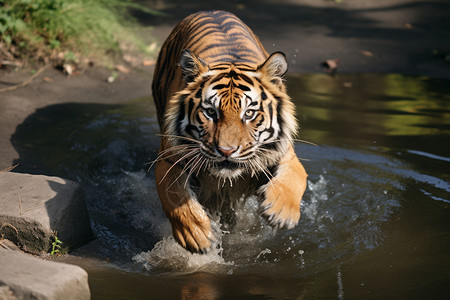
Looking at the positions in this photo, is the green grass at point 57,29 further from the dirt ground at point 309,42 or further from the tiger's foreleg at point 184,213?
the tiger's foreleg at point 184,213

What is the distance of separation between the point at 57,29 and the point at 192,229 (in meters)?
4.03

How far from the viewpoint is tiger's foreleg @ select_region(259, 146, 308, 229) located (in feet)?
9.78

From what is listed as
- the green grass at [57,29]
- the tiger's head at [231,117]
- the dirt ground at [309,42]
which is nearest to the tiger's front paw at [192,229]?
the tiger's head at [231,117]

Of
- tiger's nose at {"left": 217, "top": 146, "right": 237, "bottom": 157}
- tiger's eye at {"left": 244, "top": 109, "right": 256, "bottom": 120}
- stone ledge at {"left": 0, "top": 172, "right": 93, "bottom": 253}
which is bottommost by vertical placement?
stone ledge at {"left": 0, "top": 172, "right": 93, "bottom": 253}

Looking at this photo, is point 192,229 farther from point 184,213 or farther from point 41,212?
point 41,212

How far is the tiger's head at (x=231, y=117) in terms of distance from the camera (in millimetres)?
2760

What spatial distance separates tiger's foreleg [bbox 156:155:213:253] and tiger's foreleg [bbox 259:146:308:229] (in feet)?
1.04

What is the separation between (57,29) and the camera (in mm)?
6258

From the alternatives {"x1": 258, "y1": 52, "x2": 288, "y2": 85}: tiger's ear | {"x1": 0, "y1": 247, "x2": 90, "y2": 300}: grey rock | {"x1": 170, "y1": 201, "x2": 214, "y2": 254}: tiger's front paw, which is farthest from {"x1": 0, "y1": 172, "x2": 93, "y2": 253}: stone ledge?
{"x1": 258, "y1": 52, "x2": 288, "y2": 85}: tiger's ear

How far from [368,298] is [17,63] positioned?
4680mm

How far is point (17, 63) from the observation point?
19.9ft

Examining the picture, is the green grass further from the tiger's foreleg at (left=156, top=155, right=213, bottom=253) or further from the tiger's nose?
the tiger's nose

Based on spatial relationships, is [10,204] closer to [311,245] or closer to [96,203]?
[96,203]

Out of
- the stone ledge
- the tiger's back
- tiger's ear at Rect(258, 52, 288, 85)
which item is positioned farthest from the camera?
the tiger's back
